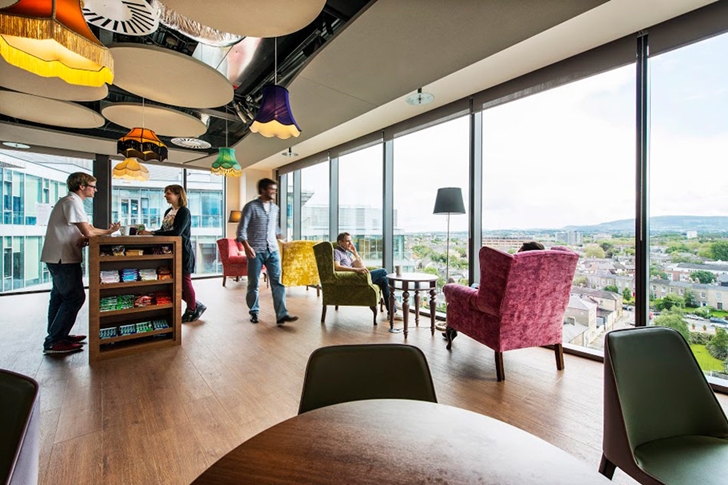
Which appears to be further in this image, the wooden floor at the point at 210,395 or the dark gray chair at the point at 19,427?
the wooden floor at the point at 210,395

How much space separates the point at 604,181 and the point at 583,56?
121 centimetres

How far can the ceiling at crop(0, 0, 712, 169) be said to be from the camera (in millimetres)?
2252

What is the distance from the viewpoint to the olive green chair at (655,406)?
3.44 feet

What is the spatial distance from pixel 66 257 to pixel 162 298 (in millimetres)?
835

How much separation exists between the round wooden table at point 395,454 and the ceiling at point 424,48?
97.5 inches

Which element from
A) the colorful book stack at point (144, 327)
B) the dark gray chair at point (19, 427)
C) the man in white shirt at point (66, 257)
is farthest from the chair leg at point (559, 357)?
the man in white shirt at point (66, 257)

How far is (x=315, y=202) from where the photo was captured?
7238 millimetres

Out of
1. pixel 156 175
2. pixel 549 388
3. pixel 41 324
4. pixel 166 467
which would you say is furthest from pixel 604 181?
pixel 156 175

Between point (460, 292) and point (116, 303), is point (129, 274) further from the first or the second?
point (460, 292)

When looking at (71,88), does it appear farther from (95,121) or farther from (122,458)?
(122,458)

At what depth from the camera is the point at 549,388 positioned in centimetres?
235

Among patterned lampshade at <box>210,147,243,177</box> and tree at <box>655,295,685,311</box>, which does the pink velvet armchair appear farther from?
patterned lampshade at <box>210,147,243,177</box>

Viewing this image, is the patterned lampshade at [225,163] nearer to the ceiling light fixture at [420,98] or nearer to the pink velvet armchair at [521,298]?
the ceiling light fixture at [420,98]

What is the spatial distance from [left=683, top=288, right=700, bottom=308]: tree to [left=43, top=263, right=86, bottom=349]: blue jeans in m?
5.15
